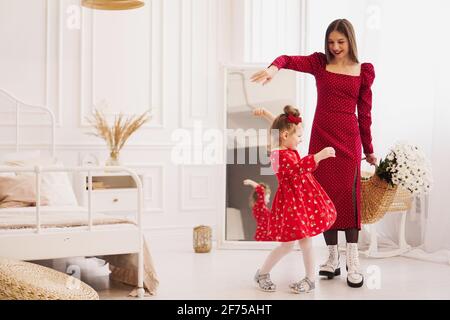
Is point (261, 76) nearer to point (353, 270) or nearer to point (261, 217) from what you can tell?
point (261, 217)

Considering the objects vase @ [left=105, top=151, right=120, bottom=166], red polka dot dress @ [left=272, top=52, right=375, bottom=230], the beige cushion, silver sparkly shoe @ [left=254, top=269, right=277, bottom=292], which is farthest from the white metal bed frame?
vase @ [left=105, top=151, right=120, bottom=166]

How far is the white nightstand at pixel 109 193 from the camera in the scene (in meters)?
4.68

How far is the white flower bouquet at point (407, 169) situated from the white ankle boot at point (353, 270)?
885 millimetres

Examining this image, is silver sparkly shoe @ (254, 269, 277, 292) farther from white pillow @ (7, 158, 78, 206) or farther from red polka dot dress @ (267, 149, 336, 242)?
white pillow @ (7, 158, 78, 206)

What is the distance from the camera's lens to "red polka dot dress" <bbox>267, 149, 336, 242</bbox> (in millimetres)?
3175

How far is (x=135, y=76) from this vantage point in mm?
5273

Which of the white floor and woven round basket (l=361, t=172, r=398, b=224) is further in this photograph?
woven round basket (l=361, t=172, r=398, b=224)

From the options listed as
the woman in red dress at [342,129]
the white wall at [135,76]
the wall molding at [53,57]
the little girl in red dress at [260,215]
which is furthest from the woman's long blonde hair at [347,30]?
the wall molding at [53,57]

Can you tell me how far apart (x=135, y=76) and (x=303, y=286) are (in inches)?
104

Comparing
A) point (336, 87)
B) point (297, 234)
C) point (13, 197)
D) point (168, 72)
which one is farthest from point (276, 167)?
point (168, 72)

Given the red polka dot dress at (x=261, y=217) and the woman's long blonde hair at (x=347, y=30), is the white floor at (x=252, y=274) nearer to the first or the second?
the red polka dot dress at (x=261, y=217)

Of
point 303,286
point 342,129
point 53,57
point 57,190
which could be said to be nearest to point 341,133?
point 342,129

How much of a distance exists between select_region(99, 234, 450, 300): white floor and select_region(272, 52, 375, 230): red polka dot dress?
0.40 meters

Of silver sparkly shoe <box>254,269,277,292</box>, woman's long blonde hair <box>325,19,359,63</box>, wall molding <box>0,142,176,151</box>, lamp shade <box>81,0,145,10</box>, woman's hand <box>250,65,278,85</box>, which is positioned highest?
lamp shade <box>81,0,145,10</box>
